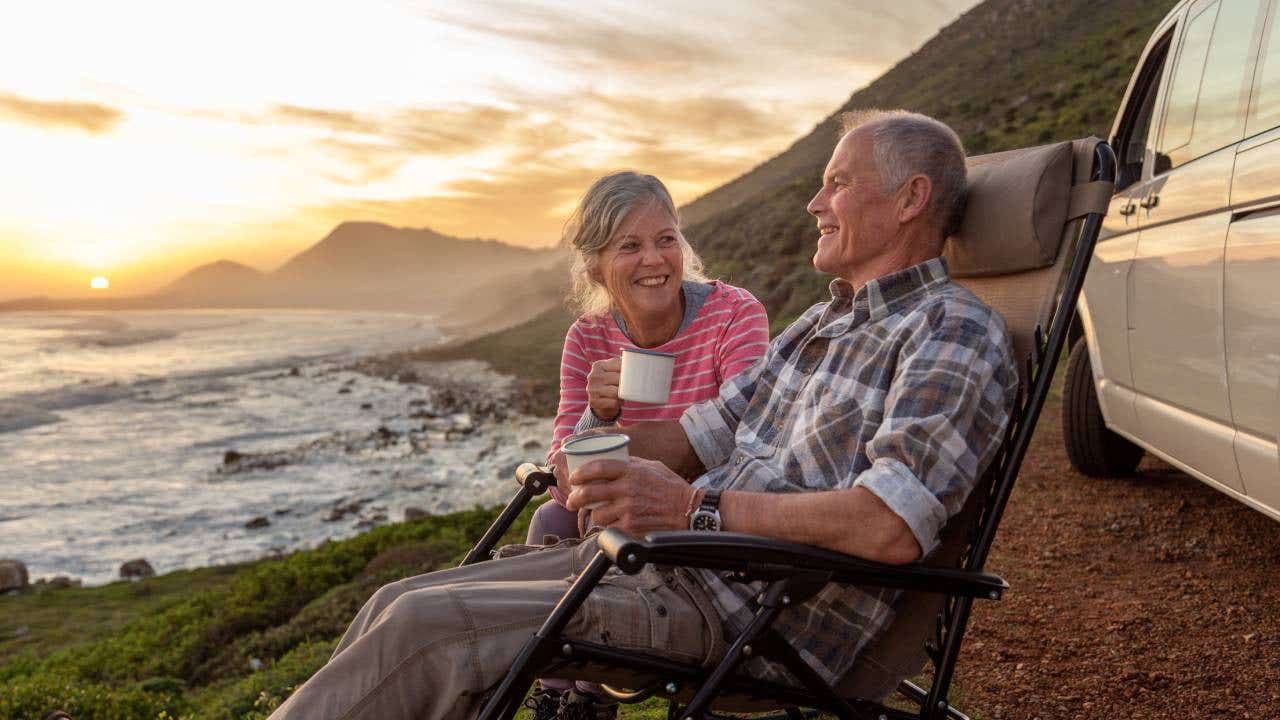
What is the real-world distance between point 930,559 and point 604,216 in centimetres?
162

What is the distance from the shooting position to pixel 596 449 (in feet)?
6.82

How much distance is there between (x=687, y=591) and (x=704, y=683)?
26 cm

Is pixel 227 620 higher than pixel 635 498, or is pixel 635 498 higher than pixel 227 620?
pixel 635 498

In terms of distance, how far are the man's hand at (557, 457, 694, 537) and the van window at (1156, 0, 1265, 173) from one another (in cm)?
267

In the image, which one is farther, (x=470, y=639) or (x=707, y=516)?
(x=707, y=516)

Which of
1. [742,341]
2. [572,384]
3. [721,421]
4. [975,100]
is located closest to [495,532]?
[572,384]

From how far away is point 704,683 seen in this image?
1.95 m

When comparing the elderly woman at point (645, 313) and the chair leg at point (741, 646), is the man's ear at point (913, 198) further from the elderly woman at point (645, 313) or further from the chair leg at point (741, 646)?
the chair leg at point (741, 646)

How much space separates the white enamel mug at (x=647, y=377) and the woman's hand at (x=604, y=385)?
0.35m

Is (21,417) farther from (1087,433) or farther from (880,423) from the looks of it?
(880,423)

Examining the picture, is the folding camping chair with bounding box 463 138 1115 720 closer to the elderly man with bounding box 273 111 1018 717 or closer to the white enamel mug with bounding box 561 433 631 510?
the elderly man with bounding box 273 111 1018 717

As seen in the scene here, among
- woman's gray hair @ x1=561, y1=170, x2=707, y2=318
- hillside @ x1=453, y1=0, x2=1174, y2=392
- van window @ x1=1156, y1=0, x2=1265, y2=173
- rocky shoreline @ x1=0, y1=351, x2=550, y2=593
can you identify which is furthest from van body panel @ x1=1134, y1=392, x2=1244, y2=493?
rocky shoreline @ x1=0, y1=351, x2=550, y2=593

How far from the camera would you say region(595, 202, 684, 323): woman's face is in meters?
3.17

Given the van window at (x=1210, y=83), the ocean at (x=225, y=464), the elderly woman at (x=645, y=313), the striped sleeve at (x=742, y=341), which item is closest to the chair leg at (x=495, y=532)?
the elderly woman at (x=645, y=313)
